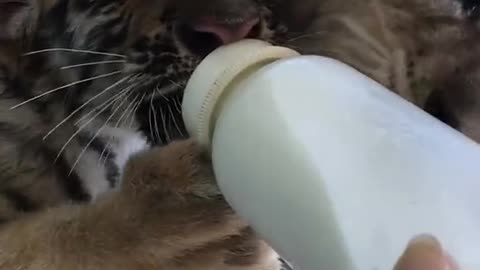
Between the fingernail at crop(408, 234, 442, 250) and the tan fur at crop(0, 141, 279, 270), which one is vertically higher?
the fingernail at crop(408, 234, 442, 250)

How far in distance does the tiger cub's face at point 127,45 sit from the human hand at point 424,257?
0.28 metres

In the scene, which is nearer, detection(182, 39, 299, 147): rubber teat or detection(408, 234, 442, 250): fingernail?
detection(408, 234, 442, 250): fingernail

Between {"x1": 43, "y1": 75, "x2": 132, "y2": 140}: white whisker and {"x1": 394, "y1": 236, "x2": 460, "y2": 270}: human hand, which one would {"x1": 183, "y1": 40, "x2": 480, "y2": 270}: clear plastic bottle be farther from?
{"x1": 43, "y1": 75, "x2": 132, "y2": 140}: white whisker

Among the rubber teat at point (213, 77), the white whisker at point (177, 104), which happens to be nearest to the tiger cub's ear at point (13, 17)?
the white whisker at point (177, 104)

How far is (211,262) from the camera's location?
65 cm

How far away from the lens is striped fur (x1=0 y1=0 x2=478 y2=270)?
2.15 feet

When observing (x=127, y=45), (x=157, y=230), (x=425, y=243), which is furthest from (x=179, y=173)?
(x=425, y=243)

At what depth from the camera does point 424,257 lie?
405 millimetres

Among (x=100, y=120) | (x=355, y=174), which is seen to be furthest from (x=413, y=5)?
(x=355, y=174)

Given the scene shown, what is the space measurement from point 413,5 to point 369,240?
412mm

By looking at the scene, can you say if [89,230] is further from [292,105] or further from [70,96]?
[292,105]

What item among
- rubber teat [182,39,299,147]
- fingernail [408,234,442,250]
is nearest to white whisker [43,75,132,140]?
rubber teat [182,39,299,147]

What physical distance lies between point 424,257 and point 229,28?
0.90 feet

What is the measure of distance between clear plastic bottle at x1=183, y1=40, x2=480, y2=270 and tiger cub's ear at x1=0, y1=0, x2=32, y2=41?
0.93ft
